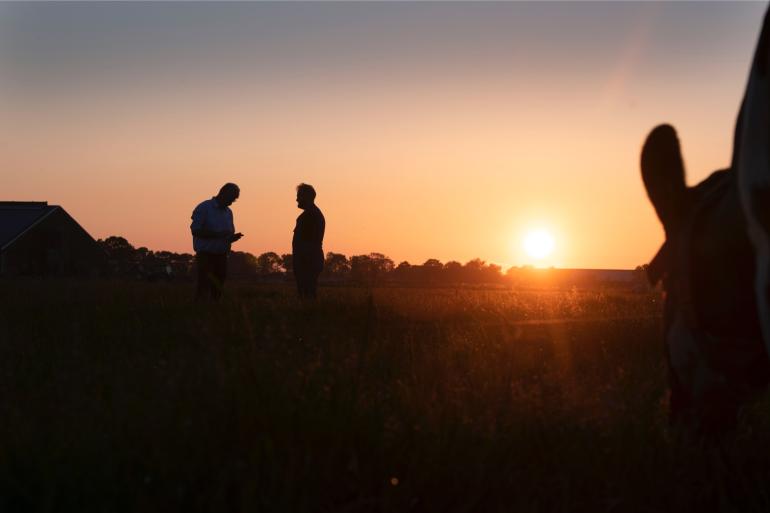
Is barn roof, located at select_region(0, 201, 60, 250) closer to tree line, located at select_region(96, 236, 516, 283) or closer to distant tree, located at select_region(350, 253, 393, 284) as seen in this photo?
tree line, located at select_region(96, 236, 516, 283)

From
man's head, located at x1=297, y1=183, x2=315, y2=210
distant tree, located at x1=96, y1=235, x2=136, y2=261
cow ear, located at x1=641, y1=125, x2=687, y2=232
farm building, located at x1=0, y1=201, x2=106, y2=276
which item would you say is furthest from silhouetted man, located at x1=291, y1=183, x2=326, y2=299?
distant tree, located at x1=96, y1=235, x2=136, y2=261

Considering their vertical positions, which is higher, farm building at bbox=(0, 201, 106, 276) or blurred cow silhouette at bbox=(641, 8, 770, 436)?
farm building at bbox=(0, 201, 106, 276)

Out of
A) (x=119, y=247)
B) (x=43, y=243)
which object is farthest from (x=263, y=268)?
(x=119, y=247)

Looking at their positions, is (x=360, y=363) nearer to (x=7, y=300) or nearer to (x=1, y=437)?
(x=1, y=437)

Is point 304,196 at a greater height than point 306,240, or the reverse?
point 304,196

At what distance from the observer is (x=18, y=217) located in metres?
46.4

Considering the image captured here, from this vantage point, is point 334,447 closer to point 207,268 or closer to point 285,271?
point 207,268

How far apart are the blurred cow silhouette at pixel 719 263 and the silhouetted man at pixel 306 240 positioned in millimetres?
8603

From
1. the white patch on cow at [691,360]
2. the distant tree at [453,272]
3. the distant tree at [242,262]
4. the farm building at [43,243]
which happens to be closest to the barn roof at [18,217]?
the farm building at [43,243]

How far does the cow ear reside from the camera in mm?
2250

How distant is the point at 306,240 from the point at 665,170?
899 cm

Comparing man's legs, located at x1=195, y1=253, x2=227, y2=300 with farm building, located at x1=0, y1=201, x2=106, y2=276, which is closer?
man's legs, located at x1=195, y1=253, x2=227, y2=300

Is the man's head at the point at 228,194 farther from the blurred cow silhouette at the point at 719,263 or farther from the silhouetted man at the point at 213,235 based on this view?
the blurred cow silhouette at the point at 719,263

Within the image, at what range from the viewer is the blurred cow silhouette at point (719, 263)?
1.80m
